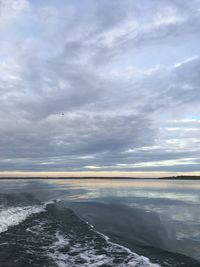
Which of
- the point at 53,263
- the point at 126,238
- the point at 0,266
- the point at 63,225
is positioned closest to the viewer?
the point at 0,266

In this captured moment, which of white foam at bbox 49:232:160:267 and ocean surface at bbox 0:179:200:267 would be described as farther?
ocean surface at bbox 0:179:200:267

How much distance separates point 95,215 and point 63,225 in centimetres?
557

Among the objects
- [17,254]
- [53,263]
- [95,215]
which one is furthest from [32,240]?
[95,215]

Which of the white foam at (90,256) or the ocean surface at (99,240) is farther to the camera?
the ocean surface at (99,240)

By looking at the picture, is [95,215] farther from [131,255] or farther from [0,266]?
[0,266]

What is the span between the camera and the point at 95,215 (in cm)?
2511

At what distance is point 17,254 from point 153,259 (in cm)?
527

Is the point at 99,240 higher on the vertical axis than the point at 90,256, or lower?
higher

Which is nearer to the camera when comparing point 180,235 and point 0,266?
point 0,266

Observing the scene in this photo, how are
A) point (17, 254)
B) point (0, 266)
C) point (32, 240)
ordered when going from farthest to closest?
point (32, 240)
point (17, 254)
point (0, 266)

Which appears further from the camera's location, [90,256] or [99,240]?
[99,240]

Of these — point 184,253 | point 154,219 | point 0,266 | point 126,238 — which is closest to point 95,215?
point 154,219

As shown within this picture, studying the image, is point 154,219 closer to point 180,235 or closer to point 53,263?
point 180,235

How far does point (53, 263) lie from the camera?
37.4ft
